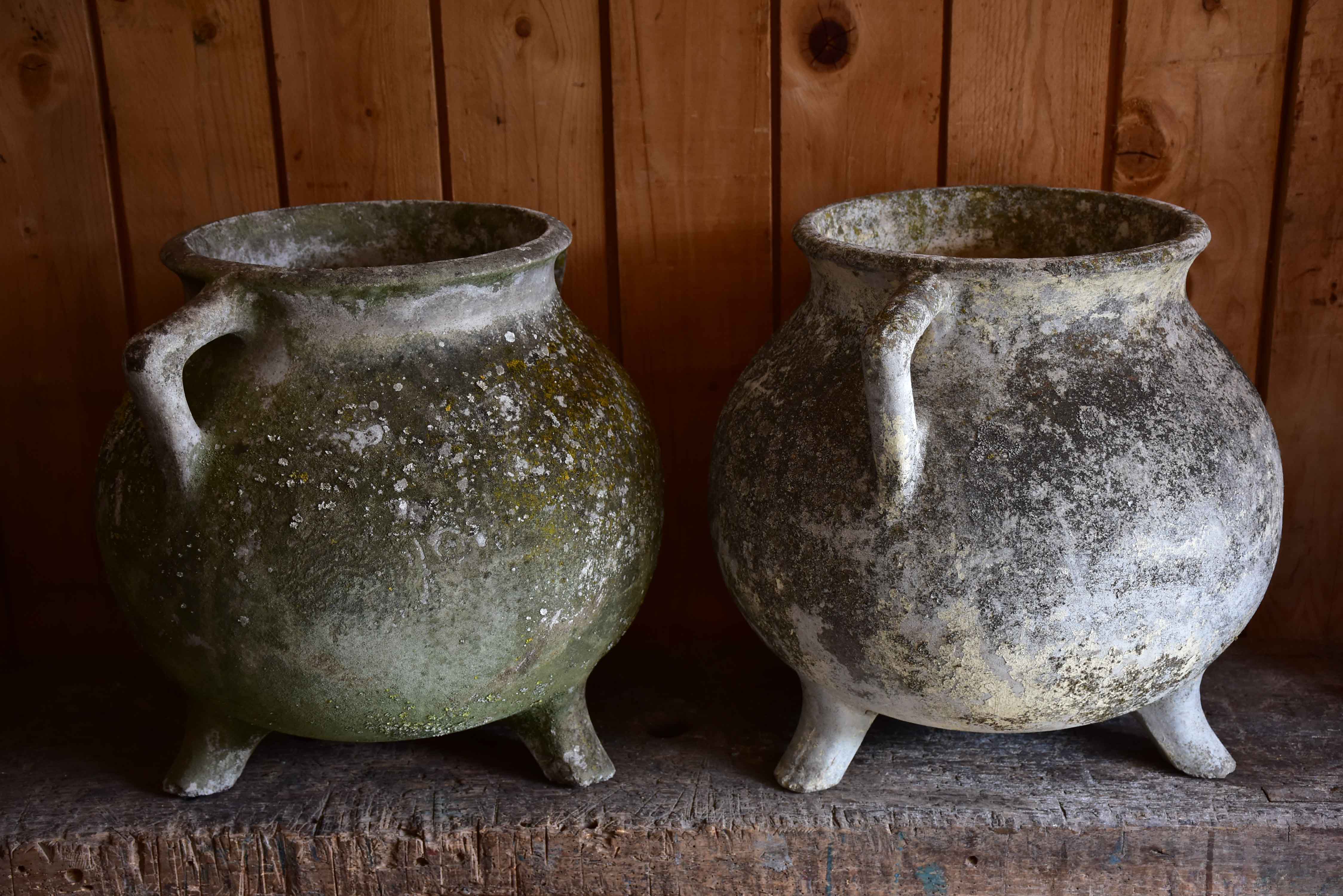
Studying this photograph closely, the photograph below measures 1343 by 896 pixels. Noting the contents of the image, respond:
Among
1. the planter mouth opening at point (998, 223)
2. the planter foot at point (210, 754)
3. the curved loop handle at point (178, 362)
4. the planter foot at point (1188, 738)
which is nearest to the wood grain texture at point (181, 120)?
the curved loop handle at point (178, 362)

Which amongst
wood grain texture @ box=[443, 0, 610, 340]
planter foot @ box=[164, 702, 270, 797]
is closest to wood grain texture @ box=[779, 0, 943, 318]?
wood grain texture @ box=[443, 0, 610, 340]

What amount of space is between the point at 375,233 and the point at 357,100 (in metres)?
0.17

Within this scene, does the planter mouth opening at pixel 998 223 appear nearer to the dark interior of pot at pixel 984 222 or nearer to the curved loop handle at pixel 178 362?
the dark interior of pot at pixel 984 222

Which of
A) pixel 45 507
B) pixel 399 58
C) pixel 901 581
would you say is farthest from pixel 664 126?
pixel 45 507

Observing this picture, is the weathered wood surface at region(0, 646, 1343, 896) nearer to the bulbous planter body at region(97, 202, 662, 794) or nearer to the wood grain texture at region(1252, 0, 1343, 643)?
the bulbous planter body at region(97, 202, 662, 794)

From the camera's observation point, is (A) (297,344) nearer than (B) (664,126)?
Yes

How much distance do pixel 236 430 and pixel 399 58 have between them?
1.80 ft

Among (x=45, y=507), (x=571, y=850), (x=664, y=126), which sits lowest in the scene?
(x=571, y=850)

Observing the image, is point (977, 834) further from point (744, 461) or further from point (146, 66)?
point (146, 66)

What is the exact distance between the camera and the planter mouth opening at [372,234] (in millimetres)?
1283

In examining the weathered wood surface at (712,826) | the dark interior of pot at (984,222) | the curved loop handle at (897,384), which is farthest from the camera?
the dark interior of pot at (984,222)

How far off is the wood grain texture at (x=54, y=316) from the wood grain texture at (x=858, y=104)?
831 millimetres

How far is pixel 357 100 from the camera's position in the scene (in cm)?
144

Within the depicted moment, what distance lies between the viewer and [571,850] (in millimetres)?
1216
